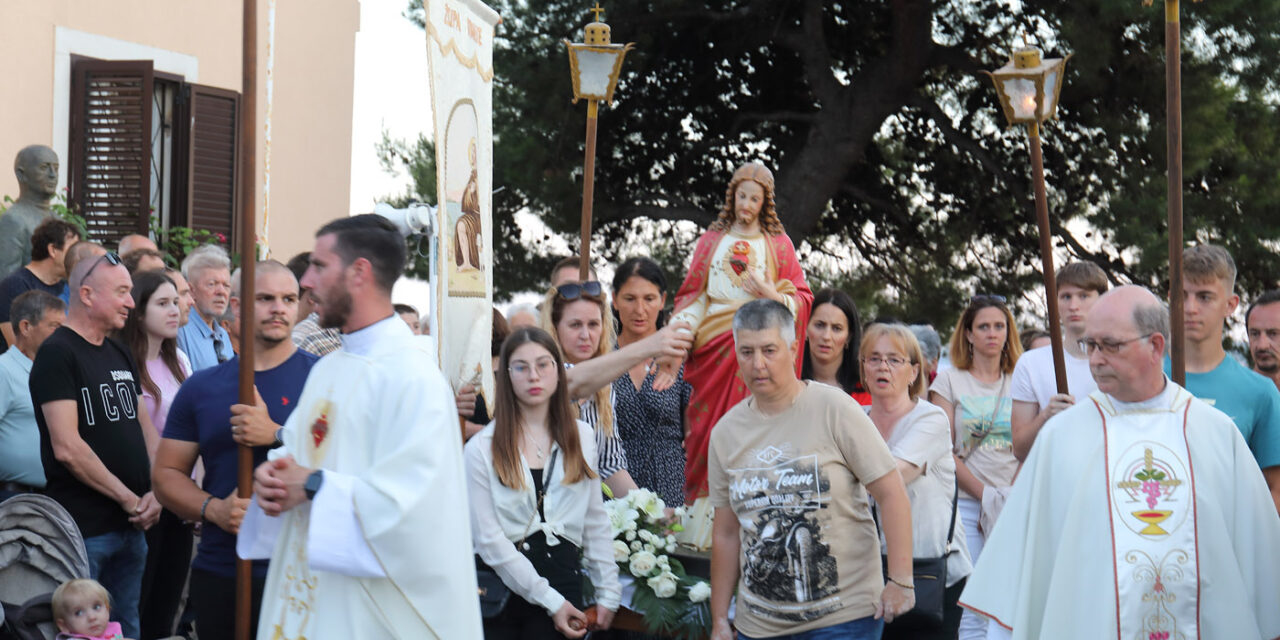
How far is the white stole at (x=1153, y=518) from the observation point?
4.28 metres

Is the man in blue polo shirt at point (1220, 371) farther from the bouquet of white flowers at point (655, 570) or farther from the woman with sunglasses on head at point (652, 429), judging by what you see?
the woman with sunglasses on head at point (652, 429)

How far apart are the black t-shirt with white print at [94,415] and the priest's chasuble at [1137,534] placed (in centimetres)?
334

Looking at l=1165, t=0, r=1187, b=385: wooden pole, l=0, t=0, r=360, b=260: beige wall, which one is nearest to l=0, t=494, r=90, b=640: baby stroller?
l=1165, t=0, r=1187, b=385: wooden pole

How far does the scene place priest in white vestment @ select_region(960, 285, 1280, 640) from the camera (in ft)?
13.9

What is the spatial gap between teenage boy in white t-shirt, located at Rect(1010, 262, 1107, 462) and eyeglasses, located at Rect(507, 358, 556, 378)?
1.82 metres

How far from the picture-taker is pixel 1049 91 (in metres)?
6.72

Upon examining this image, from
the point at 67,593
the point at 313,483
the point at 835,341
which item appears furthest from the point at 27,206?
the point at 313,483

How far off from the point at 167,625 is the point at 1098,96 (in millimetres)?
9054

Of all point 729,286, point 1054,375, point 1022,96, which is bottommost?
point 1054,375

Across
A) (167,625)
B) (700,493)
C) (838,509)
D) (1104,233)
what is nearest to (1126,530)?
(838,509)

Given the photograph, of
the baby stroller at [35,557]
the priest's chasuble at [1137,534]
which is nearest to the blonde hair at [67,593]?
the baby stroller at [35,557]

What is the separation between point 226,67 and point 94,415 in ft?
25.5

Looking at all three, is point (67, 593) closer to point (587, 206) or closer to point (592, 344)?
point (592, 344)

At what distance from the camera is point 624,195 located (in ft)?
46.5
